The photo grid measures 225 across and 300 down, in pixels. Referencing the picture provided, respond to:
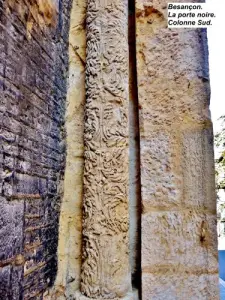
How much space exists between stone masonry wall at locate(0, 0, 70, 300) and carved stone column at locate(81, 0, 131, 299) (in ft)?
0.37

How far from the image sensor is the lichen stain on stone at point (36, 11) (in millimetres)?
762

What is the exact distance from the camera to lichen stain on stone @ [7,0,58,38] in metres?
0.76

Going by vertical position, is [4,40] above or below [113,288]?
above

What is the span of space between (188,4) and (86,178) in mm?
853

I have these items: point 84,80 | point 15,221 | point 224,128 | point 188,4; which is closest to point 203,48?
point 188,4

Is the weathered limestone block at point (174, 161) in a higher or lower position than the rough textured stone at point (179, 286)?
higher

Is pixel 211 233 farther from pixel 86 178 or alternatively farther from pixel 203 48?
pixel 203 48

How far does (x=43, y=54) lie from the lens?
0.93 metres

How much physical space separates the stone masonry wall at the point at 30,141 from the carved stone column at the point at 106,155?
113 millimetres

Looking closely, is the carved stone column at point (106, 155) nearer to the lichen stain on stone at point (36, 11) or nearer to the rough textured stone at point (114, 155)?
the rough textured stone at point (114, 155)

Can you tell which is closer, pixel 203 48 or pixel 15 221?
pixel 15 221

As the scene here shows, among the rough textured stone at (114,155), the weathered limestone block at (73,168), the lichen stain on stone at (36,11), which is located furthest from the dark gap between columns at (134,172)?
the lichen stain on stone at (36,11)

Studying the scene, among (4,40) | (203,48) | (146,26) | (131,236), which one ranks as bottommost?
(131,236)

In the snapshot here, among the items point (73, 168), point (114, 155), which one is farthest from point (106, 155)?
point (73, 168)
